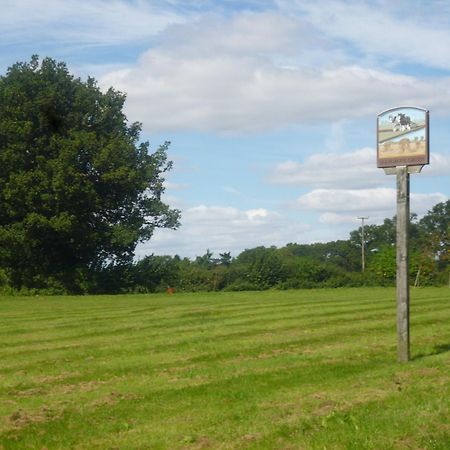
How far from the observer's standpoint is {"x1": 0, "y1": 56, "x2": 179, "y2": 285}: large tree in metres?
44.2

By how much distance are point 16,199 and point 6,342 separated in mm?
28919

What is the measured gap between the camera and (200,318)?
66.4ft

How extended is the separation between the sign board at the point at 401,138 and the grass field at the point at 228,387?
3133 mm

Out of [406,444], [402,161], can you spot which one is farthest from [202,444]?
[402,161]

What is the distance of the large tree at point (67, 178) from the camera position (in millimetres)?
44250

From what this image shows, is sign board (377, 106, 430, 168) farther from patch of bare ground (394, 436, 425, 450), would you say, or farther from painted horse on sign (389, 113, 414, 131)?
patch of bare ground (394, 436, 425, 450)

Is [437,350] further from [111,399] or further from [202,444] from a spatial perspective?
[202,444]

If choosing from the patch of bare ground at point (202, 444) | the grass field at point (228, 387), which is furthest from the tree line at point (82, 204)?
the patch of bare ground at point (202, 444)

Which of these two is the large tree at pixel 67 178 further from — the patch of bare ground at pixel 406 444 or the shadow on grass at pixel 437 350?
the patch of bare ground at pixel 406 444

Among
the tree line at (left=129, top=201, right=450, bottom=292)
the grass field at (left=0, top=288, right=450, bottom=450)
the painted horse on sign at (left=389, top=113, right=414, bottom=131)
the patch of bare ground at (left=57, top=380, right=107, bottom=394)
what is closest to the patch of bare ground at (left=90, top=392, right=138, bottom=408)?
the grass field at (left=0, top=288, right=450, bottom=450)

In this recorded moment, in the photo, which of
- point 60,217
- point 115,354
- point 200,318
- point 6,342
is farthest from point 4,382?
point 60,217

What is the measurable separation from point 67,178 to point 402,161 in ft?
113

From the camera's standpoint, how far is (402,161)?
463 inches

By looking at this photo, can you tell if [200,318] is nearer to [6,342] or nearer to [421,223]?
[6,342]
